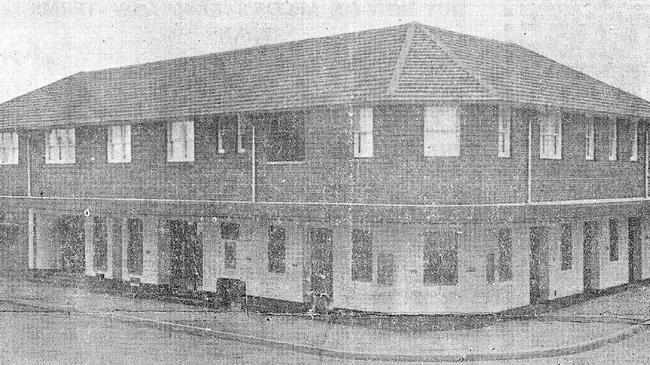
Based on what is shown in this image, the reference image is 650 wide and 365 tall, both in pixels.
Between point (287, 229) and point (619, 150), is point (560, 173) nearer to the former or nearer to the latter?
point (619, 150)

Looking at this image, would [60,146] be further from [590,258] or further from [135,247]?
[590,258]

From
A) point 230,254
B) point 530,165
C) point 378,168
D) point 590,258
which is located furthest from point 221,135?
point 590,258

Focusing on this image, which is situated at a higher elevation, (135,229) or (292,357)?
(135,229)

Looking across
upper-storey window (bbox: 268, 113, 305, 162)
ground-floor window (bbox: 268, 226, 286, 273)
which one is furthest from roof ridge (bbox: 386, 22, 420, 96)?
ground-floor window (bbox: 268, 226, 286, 273)

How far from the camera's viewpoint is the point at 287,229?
22984 mm

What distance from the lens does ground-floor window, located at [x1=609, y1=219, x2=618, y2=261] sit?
26469mm

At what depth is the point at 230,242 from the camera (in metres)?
24.5

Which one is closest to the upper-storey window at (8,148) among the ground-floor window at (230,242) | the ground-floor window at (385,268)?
the ground-floor window at (230,242)

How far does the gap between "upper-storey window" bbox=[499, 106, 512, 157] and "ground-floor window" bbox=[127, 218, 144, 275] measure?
Answer: 12.4 metres

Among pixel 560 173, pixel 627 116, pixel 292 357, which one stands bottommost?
pixel 292 357

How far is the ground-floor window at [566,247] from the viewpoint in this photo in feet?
79.3

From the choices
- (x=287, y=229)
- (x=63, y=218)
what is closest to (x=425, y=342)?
(x=287, y=229)

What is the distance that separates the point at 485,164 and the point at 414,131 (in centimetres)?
193

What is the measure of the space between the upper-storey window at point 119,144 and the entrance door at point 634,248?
1634cm
